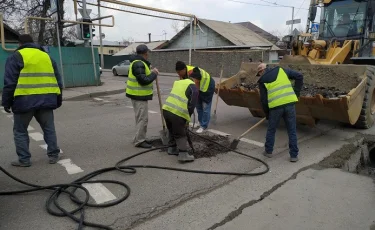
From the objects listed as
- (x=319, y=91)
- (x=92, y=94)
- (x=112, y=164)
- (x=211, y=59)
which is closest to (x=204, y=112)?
(x=319, y=91)

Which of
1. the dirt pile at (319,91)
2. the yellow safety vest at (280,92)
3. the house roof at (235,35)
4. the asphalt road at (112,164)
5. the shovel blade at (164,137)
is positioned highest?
the house roof at (235,35)

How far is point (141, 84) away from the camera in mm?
4848

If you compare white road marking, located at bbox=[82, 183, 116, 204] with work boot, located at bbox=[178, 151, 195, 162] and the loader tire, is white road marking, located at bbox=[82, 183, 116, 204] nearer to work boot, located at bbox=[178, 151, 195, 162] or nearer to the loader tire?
work boot, located at bbox=[178, 151, 195, 162]

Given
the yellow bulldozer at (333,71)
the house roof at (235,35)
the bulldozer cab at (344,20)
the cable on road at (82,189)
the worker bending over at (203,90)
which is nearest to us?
the cable on road at (82,189)

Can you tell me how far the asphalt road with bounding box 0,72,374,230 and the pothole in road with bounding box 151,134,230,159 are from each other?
185 millimetres

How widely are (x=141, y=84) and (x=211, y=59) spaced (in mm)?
18348

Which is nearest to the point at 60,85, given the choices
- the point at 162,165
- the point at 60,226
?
the point at 162,165

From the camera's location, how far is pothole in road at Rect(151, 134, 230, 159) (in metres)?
4.81

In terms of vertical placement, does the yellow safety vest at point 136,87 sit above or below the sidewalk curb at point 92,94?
above

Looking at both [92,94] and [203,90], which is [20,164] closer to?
[203,90]

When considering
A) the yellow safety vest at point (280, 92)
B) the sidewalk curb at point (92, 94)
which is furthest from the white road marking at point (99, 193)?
the sidewalk curb at point (92, 94)

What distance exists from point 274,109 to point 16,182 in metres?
3.73

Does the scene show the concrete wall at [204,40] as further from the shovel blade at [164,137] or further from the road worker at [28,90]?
the road worker at [28,90]

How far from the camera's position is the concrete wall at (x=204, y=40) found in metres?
26.1
